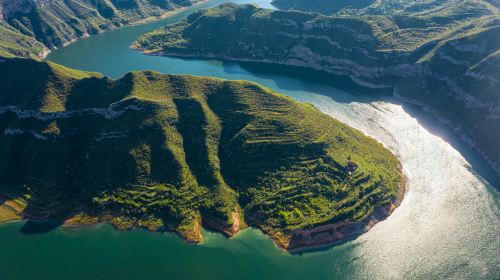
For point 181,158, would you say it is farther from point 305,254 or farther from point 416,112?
point 416,112

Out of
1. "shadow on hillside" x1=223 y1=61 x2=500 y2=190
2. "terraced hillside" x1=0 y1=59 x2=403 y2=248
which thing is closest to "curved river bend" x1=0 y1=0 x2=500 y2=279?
"terraced hillside" x1=0 y1=59 x2=403 y2=248

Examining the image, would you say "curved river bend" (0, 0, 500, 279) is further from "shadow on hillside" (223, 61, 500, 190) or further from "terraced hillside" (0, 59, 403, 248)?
"shadow on hillside" (223, 61, 500, 190)

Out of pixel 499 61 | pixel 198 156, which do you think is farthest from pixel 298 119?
pixel 499 61

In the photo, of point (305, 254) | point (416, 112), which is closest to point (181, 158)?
point (305, 254)

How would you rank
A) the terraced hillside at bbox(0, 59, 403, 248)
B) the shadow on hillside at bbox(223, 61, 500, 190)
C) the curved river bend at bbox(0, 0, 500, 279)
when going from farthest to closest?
the shadow on hillside at bbox(223, 61, 500, 190), the terraced hillside at bbox(0, 59, 403, 248), the curved river bend at bbox(0, 0, 500, 279)

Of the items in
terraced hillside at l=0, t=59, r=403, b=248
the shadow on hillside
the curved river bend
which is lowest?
the shadow on hillside

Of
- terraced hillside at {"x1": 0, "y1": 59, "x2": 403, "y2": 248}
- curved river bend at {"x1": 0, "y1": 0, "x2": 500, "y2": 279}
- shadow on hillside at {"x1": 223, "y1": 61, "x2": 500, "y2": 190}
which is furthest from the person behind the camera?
shadow on hillside at {"x1": 223, "y1": 61, "x2": 500, "y2": 190}

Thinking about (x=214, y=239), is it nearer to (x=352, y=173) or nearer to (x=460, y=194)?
(x=352, y=173)

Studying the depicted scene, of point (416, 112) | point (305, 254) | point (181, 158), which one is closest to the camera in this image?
point (305, 254)

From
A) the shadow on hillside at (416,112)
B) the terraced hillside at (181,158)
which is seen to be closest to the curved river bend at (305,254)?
the terraced hillside at (181,158)
